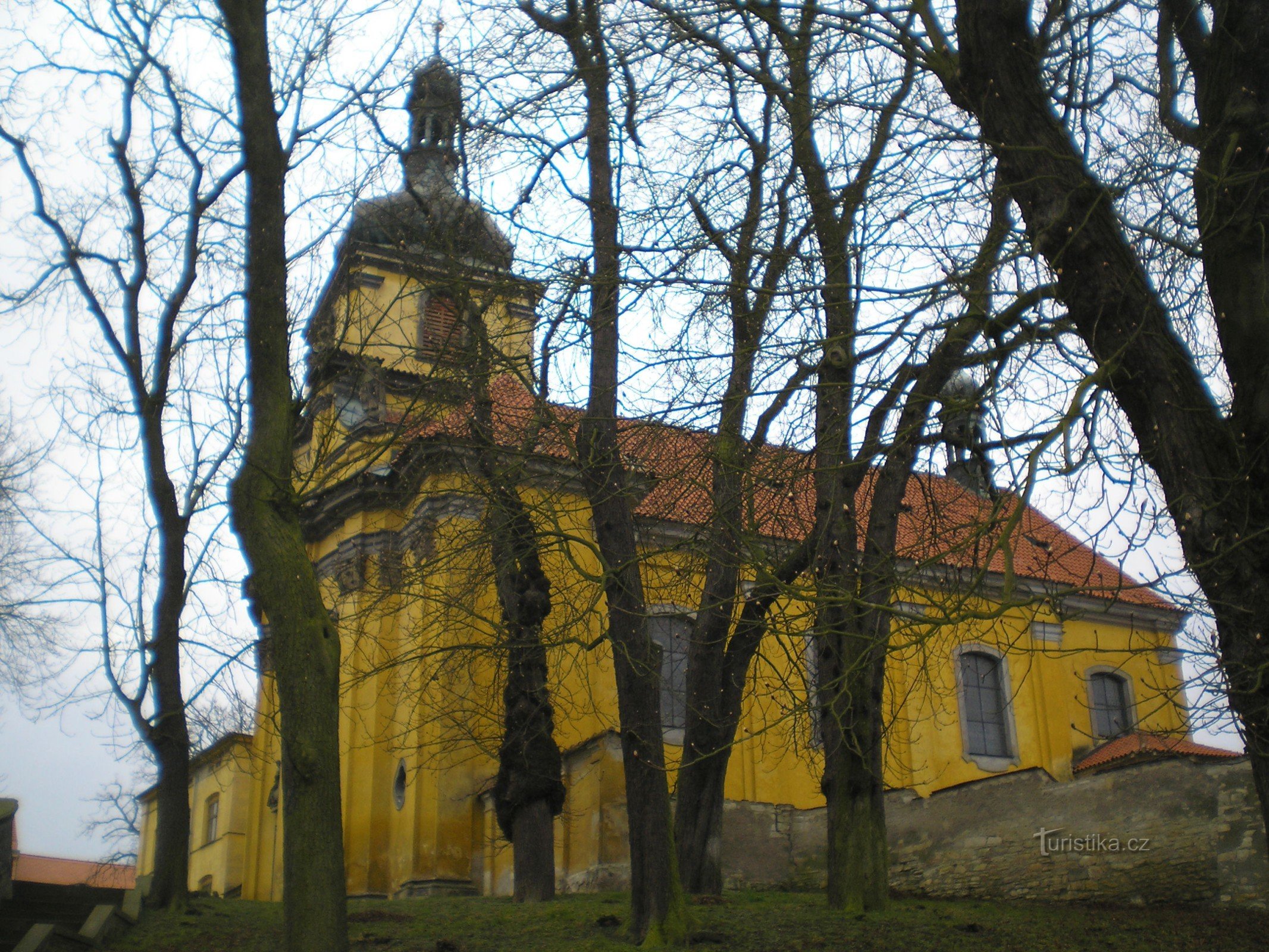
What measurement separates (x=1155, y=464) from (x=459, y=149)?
7.64 meters

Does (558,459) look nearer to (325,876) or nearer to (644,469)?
(644,469)

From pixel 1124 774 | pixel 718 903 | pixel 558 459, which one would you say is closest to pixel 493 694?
pixel 718 903

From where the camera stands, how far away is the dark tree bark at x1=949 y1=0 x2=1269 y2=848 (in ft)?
18.9

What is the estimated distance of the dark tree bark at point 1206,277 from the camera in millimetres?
5758

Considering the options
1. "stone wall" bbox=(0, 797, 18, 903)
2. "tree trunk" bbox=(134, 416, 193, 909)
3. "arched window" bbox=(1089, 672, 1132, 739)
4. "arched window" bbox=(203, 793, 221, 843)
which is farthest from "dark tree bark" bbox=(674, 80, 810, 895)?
"arched window" bbox=(203, 793, 221, 843)

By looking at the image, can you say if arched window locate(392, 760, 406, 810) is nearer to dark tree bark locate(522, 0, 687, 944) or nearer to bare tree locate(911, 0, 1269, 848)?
dark tree bark locate(522, 0, 687, 944)

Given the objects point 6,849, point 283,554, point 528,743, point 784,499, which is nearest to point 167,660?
point 6,849

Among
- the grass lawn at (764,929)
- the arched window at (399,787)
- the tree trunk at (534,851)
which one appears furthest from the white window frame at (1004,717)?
the tree trunk at (534,851)

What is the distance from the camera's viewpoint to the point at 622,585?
8758mm

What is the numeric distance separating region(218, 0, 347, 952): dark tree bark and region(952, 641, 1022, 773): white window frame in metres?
16.3

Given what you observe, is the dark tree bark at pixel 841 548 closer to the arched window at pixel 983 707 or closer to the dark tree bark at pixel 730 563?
the dark tree bark at pixel 730 563

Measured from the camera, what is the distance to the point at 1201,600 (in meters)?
5.86

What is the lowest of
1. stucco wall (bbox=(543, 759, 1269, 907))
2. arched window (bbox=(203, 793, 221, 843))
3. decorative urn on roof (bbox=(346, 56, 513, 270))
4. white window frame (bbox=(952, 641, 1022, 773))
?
stucco wall (bbox=(543, 759, 1269, 907))

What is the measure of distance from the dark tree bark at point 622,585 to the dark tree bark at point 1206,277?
2.60m
